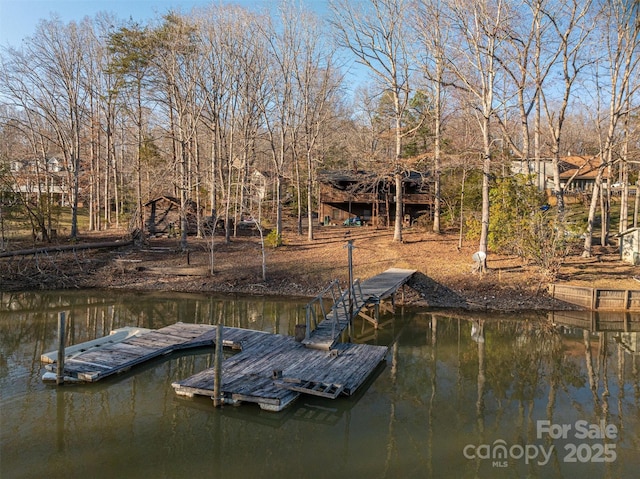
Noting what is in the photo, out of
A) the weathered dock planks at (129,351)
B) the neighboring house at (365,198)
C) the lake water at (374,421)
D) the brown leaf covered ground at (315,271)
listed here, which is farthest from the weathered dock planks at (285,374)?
the neighboring house at (365,198)

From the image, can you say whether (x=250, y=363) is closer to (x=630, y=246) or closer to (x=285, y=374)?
(x=285, y=374)

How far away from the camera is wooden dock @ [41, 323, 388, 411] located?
33.0 feet

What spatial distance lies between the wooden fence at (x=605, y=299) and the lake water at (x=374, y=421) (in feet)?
12.4

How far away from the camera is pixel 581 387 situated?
11289 millimetres

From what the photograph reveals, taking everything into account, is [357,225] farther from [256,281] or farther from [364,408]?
[364,408]

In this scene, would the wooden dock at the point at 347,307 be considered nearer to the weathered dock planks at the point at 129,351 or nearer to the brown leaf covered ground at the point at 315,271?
the brown leaf covered ground at the point at 315,271

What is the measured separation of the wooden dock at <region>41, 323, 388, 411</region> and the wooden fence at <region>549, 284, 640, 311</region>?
10.6 m

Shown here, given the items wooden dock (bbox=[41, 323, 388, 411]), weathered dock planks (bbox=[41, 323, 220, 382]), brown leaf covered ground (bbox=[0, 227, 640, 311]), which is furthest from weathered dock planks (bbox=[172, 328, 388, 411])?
brown leaf covered ground (bbox=[0, 227, 640, 311])

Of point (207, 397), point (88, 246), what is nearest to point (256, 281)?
point (88, 246)

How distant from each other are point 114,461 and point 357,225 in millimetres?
31372

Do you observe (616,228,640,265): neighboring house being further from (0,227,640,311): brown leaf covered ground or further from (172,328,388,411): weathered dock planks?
(172,328,388,411): weathered dock planks

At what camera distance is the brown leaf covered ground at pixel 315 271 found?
19.9m

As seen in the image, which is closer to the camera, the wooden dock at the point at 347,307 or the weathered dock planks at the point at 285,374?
the weathered dock planks at the point at 285,374

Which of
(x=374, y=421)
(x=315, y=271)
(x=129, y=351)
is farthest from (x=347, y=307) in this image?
(x=315, y=271)
